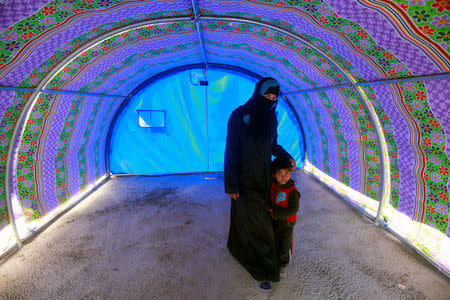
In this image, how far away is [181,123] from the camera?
5.65 meters

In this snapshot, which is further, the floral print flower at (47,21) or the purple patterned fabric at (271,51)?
the purple patterned fabric at (271,51)

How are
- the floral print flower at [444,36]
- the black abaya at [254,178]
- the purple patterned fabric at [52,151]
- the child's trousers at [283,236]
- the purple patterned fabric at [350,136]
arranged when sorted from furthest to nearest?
the purple patterned fabric at [350,136], the purple patterned fabric at [52,151], the child's trousers at [283,236], the black abaya at [254,178], the floral print flower at [444,36]

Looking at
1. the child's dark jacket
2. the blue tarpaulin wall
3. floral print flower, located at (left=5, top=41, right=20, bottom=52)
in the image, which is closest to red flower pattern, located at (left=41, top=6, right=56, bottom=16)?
floral print flower, located at (left=5, top=41, right=20, bottom=52)

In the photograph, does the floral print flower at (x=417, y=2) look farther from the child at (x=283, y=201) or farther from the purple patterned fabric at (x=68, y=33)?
the purple patterned fabric at (x=68, y=33)

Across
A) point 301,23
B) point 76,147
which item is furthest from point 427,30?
point 76,147

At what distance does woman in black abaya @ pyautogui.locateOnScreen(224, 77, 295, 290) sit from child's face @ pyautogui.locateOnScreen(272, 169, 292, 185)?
0.27 ft

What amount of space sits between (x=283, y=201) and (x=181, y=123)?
405 cm

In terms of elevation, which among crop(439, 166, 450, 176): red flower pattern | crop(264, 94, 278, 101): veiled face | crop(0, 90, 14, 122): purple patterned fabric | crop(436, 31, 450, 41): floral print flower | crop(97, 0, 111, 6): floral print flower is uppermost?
crop(97, 0, 111, 6): floral print flower

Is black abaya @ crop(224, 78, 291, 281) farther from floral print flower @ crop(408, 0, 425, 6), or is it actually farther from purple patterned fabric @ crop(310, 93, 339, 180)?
purple patterned fabric @ crop(310, 93, 339, 180)

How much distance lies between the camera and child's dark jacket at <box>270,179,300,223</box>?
2.19 meters

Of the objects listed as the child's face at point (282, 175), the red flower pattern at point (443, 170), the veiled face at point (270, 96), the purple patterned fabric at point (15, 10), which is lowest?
the red flower pattern at point (443, 170)

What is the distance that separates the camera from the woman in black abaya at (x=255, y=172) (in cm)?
215

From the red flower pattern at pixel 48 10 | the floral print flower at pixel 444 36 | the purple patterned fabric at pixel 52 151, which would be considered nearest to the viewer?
the floral print flower at pixel 444 36

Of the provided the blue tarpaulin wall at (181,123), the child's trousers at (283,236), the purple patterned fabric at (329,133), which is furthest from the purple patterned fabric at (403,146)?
the blue tarpaulin wall at (181,123)
